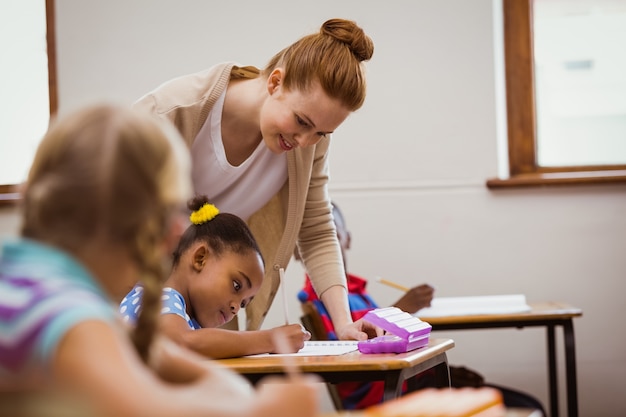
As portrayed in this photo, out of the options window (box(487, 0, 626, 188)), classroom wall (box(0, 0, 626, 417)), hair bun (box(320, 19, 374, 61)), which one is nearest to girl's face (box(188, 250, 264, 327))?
hair bun (box(320, 19, 374, 61))

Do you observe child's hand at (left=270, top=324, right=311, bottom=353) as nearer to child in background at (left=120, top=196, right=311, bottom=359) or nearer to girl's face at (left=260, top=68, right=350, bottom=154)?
child in background at (left=120, top=196, right=311, bottom=359)

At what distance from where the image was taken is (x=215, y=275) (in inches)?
78.0

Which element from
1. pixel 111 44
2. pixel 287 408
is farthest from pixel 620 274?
pixel 287 408

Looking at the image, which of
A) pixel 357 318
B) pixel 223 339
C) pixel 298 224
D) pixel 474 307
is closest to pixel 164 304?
pixel 223 339

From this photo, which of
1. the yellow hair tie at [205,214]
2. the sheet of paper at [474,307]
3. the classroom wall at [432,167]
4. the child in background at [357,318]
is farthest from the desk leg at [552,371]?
the yellow hair tie at [205,214]

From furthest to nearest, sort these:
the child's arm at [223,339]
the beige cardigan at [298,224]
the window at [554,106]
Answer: the window at [554,106] → the beige cardigan at [298,224] → the child's arm at [223,339]

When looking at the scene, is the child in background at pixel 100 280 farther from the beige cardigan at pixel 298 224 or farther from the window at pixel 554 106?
the window at pixel 554 106

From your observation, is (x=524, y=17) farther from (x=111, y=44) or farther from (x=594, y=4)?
(x=111, y=44)

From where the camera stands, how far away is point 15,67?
4.16 metres

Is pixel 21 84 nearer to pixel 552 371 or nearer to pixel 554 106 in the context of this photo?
pixel 554 106

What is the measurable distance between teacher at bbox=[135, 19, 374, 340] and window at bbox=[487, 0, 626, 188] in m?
1.91

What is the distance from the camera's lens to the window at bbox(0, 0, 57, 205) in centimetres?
412

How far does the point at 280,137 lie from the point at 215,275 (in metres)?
0.34

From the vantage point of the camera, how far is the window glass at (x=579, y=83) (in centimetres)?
407
